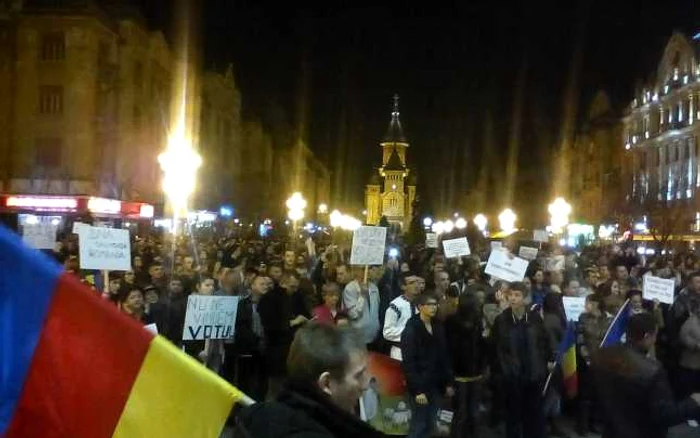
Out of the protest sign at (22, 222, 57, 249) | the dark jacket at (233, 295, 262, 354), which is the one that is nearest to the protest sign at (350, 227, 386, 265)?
the dark jacket at (233, 295, 262, 354)

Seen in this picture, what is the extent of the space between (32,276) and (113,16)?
161 feet

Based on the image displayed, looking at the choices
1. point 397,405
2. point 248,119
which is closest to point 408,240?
point 397,405

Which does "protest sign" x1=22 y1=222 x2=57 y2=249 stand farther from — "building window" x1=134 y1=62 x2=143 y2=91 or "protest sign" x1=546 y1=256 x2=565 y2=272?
"building window" x1=134 y1=62 x2=143 y2=91

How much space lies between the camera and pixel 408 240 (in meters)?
38.4

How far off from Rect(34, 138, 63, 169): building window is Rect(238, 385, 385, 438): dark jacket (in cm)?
4439

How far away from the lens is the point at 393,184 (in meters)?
150

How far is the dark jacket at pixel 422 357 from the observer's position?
888cm

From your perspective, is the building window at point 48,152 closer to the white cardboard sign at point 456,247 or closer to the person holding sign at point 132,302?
the white cardboard sign at point 456,247

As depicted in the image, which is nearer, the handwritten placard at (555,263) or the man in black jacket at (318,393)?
the man in black jacket at (318,393)

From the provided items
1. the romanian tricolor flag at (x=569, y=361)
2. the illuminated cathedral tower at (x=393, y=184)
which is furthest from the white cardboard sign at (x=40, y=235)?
the illuminated cathedral tower at (x=393, y=184)

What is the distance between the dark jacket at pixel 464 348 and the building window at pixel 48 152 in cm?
3829

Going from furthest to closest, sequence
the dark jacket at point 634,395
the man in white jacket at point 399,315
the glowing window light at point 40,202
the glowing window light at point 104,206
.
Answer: the glowing window light at point 104,206, the glowing window light at point 40,202, the man in white jacket at point 399,315, the dark jacket at point 634,395

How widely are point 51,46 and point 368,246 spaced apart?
36.4 metres

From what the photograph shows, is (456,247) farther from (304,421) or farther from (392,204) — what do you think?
(392,204)
